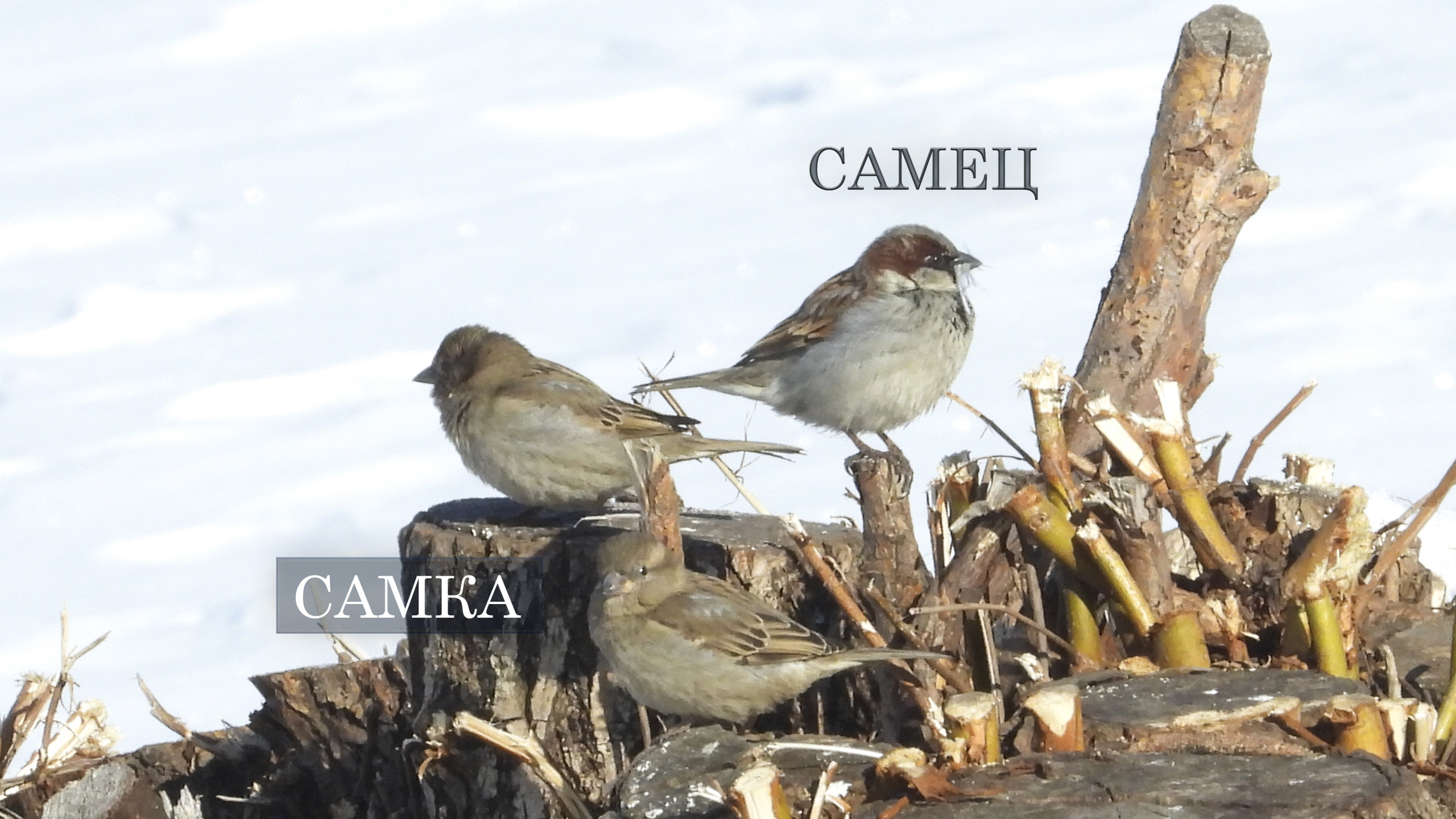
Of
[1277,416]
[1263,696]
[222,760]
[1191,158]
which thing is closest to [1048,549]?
[1263,696]

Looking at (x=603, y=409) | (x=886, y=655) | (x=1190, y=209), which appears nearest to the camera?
(x=886, y=655)

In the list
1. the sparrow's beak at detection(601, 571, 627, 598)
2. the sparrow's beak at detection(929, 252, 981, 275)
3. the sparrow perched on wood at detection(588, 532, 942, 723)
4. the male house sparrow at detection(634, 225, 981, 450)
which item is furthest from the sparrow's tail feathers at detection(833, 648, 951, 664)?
the sparrow's beak at detection(929, 252, 981, 275)

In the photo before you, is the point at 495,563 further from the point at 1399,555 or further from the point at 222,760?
the point at 1399,555

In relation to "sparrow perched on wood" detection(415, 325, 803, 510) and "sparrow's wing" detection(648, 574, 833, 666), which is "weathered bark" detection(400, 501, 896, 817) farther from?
"sparrow perched on wood" detection(415, 325, 803, 510)

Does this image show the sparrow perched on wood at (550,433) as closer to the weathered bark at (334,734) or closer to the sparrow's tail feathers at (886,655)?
the weathered bark at (334,734)

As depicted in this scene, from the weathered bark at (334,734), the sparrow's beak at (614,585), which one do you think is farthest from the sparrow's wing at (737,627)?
the weathered bark at (334,734)

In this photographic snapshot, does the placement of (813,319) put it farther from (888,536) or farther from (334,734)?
(334,734)

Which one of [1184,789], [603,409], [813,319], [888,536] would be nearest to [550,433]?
[603,409]
